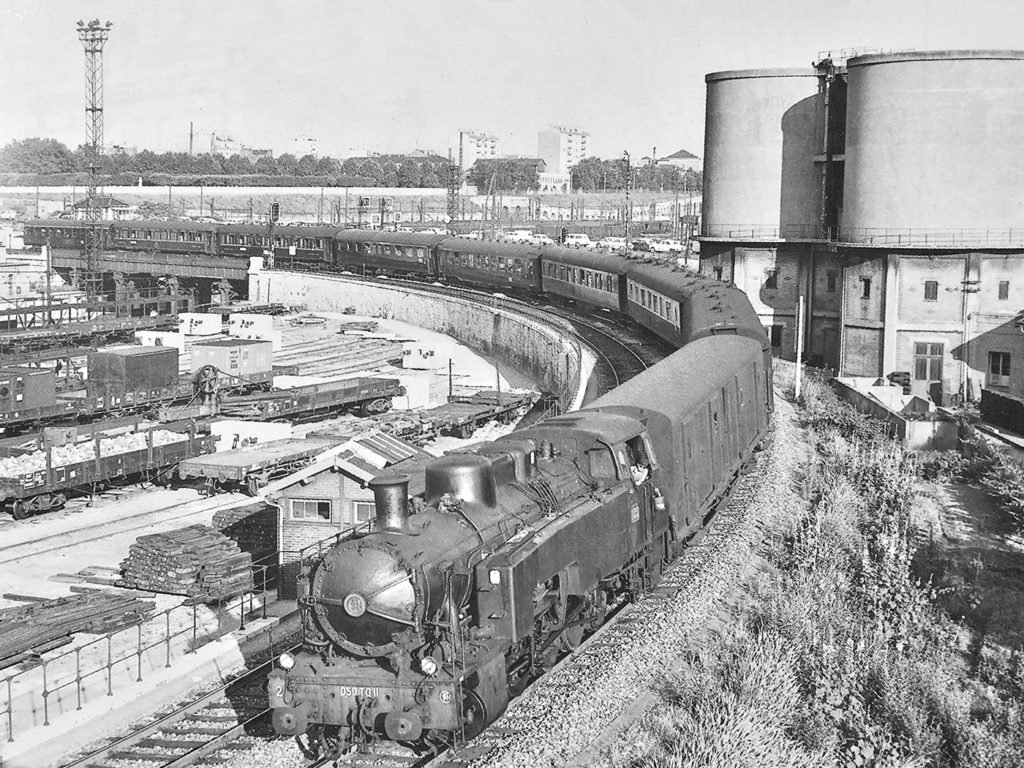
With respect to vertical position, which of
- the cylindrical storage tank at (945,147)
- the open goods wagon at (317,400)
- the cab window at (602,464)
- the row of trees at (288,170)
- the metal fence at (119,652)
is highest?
the row of trees at (288,170)

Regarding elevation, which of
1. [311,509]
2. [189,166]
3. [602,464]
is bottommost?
[311,509]

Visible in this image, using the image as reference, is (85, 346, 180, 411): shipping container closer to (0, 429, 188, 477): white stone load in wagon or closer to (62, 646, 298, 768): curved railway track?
(0, 429, 188, 477): white stone load in wagon

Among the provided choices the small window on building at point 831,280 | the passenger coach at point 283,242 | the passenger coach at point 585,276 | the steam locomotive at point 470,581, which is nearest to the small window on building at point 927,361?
the small window on building at point 831,280

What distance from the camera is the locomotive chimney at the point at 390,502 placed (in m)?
12.6

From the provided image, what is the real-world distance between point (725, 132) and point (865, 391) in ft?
58.8

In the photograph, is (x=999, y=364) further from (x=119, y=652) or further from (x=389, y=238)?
(x=389, y=238)

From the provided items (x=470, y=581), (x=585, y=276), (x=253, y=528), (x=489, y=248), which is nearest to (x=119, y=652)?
(x=253, y=528)

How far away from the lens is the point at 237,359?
148 feet

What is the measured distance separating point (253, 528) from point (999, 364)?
105ft

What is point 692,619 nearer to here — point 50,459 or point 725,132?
point 50,459

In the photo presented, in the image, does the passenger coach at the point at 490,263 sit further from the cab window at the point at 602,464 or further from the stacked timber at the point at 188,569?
the cab window at the point at 602,464

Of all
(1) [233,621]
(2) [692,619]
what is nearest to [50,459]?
(1) [233,621]

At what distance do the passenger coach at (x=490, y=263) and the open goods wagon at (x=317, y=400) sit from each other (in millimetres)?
19547

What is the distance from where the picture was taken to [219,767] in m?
13.2
